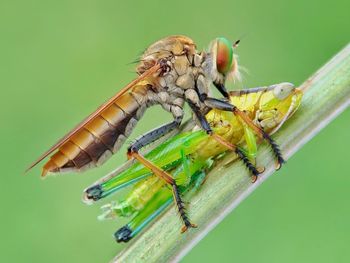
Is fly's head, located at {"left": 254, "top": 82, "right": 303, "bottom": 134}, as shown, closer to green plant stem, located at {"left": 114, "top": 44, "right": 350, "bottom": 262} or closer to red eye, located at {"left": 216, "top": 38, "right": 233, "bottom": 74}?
green plant stem, located at {"left": 114, "top": 44, "right": 350, "bottom": 262}

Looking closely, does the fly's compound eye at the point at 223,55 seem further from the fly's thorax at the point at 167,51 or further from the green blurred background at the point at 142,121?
the green blurred background at the point at 142,121

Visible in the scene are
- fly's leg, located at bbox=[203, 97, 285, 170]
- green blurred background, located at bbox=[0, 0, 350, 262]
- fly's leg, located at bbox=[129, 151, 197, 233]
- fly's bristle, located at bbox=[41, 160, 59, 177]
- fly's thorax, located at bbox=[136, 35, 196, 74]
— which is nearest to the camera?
fly's leg, located at bbox=[203, 97, 285, 170]

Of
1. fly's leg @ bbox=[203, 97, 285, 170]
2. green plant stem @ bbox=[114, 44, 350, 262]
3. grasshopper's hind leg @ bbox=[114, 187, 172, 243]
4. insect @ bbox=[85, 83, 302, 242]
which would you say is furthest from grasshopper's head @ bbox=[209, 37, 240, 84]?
green plant stem @ bbox=[114, 44, 350, 262]

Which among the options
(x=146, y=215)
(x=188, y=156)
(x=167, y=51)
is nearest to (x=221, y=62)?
(x=167, y=51)

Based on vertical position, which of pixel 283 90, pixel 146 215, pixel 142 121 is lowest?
pixel 142 121

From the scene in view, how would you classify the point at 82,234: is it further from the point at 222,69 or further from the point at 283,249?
the point at 222,69

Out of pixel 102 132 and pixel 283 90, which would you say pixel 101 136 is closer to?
pixel 102 132
